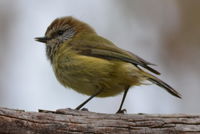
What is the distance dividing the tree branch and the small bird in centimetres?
76

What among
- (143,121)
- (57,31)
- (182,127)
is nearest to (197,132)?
(182,127)

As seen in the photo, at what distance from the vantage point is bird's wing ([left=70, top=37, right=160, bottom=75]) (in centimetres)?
558

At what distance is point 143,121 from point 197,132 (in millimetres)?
592

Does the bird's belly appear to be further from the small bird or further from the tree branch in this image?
the tree branch

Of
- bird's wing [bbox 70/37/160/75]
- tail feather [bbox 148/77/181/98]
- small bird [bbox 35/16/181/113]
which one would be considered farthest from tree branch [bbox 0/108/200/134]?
bird's wing [bbox 70/37/160/75]

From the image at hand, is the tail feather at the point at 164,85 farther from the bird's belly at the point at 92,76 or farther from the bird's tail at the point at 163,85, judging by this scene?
the bird's belly at the point at 92,76

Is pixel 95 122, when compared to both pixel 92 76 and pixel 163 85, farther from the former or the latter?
pixel 163 85

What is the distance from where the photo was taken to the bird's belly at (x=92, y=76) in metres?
5.56

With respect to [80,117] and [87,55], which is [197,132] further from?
[87,55]

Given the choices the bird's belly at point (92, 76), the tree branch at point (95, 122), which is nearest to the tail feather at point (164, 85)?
the bird's belly at point (92, 76)

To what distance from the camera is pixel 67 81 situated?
5746 millimetres

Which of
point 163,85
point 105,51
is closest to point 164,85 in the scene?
point 163,85

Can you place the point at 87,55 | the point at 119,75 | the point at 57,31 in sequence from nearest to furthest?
the point at 119,75
the point at 87,55
the point at 57,31

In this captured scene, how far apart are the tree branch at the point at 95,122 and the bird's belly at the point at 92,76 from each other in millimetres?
801
